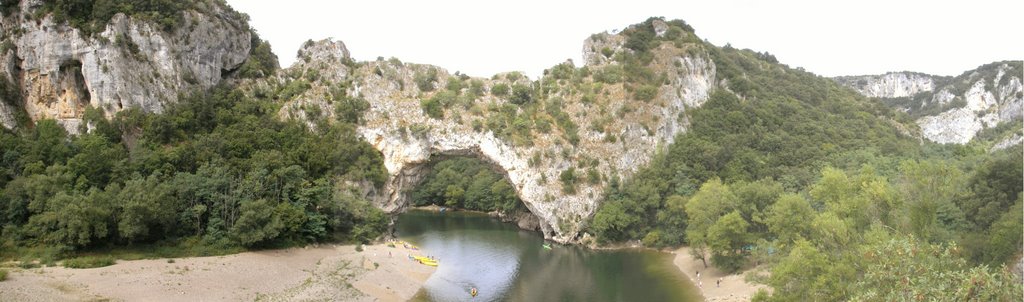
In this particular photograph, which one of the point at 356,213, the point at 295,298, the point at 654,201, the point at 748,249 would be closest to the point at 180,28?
the point at 356,213

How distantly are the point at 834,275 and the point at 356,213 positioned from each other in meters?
38.8

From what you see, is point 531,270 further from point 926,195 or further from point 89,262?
point 89,262

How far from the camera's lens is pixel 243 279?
38.9 meters

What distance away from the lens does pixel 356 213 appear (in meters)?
53.7

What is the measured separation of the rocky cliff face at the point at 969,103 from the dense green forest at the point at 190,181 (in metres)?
89.0

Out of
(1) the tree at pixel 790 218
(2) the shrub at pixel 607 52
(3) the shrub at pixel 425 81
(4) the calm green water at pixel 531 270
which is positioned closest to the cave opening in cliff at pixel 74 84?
(3) the shrub at pixel 425 81

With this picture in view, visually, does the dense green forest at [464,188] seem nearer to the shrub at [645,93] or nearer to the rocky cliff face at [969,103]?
the shrub at [645,93]

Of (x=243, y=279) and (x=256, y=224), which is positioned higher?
(x=256, y=224)

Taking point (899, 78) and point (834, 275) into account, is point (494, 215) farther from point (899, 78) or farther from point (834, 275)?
point (899, 78)

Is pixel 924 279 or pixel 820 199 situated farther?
pixel 820 199

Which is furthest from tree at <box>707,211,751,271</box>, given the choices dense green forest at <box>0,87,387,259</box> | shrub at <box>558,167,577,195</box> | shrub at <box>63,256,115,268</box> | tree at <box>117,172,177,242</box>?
shrub at <box>63,256,115,268</box>

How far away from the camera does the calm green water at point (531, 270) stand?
42.0 m

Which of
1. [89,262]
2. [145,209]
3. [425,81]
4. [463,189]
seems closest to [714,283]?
[425,81]

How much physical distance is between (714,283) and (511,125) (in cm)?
2800
